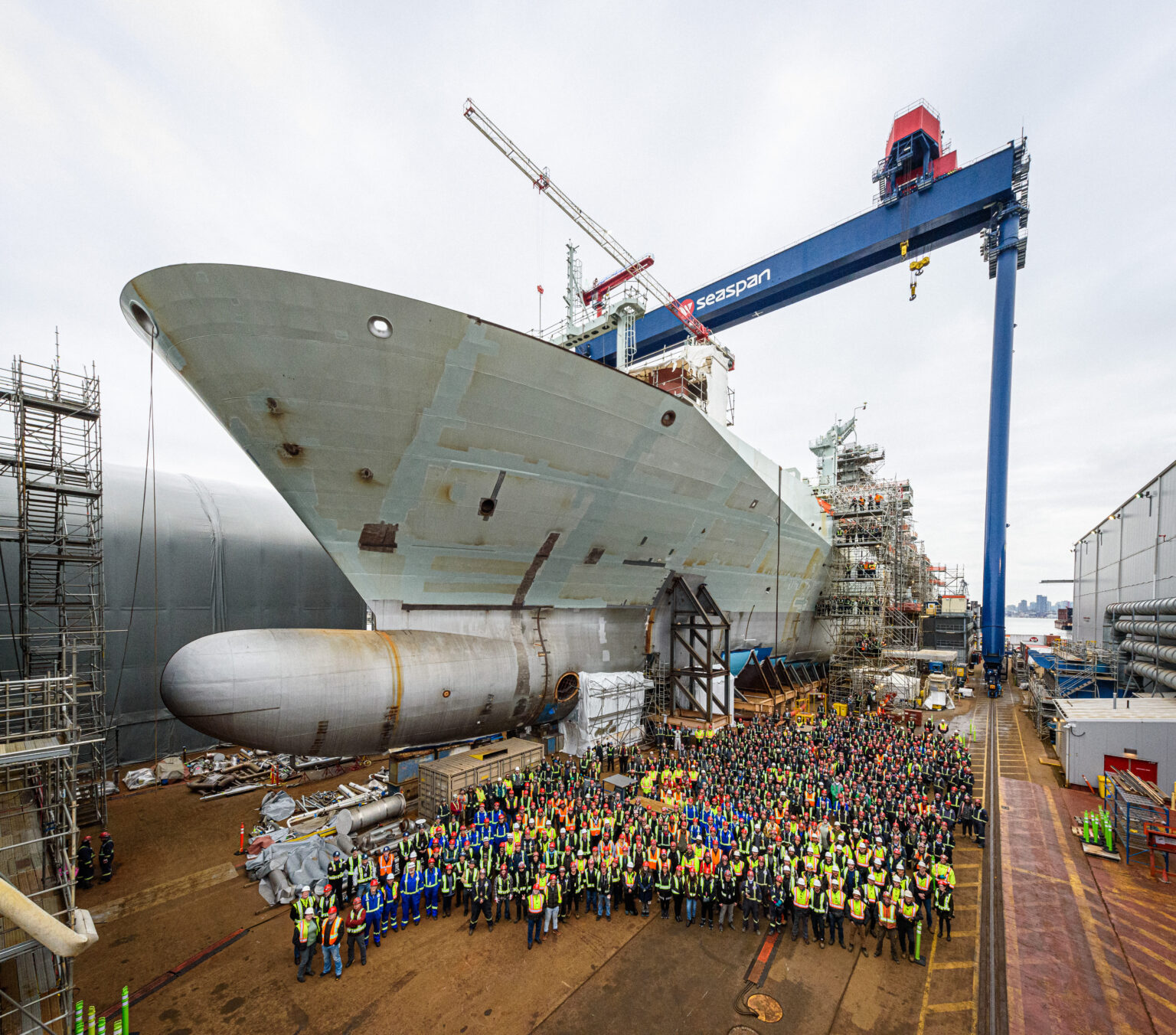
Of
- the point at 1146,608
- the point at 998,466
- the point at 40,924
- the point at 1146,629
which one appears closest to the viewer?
the point at 40,924

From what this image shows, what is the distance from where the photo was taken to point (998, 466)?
30656 mm

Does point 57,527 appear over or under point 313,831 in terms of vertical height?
over

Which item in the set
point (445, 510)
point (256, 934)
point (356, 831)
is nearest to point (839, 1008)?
point (256, 934)

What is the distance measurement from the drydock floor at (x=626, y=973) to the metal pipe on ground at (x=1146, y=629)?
38.5 ft

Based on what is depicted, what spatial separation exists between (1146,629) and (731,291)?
75.2ft

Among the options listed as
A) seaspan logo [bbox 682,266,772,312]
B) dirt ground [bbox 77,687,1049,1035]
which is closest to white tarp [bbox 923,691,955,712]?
dirt ground [bbox 77,687,1049,1035]

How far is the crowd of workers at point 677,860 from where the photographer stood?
777cm

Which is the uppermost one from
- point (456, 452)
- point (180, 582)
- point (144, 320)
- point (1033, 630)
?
point (144, 320)

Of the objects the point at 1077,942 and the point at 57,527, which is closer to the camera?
the point at 1077,942

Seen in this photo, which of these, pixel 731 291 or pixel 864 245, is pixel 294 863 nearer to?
pixel 731 291

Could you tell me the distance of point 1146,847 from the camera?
33.6ft

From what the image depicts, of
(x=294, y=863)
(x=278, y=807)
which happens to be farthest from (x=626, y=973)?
(x=278, y=807)

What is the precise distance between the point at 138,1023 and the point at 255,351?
9.29m

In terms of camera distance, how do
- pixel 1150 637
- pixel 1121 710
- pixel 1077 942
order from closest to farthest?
1. pixel 1077 942
2. pixel 1121 710
3. pixel 1150 637
